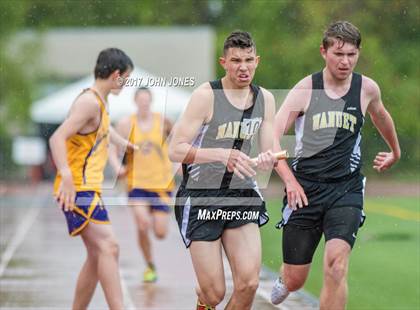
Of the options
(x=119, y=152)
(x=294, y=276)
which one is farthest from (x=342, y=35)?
(x=119, y=152)

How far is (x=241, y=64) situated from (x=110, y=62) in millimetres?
1663

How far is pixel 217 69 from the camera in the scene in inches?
1711

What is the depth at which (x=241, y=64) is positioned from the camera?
24.9ft

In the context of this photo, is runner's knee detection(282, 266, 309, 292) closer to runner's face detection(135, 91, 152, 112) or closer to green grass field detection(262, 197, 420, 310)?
green grass field detection(262, 197, 420, 310)

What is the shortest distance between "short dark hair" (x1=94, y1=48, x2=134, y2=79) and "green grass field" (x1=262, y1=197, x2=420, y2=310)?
3.64m

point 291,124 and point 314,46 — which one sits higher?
point 291,124

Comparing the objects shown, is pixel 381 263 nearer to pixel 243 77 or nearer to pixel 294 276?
pixel 294 276

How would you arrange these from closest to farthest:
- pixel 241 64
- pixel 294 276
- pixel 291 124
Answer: pixel 241 64 < pixel 291 124 < pixel 294 276

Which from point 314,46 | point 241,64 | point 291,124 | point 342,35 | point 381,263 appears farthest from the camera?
point 314,46

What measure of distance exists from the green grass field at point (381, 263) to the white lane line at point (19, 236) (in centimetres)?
362

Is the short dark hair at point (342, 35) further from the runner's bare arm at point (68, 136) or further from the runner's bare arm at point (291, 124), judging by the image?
the runner's bare arm at point (68, 136)

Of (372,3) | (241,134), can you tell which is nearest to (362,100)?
(241,134)

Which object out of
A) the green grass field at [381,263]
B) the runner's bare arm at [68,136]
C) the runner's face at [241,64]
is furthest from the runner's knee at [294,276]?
the green grass field at [381,263]

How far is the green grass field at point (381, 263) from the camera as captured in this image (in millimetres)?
11602
